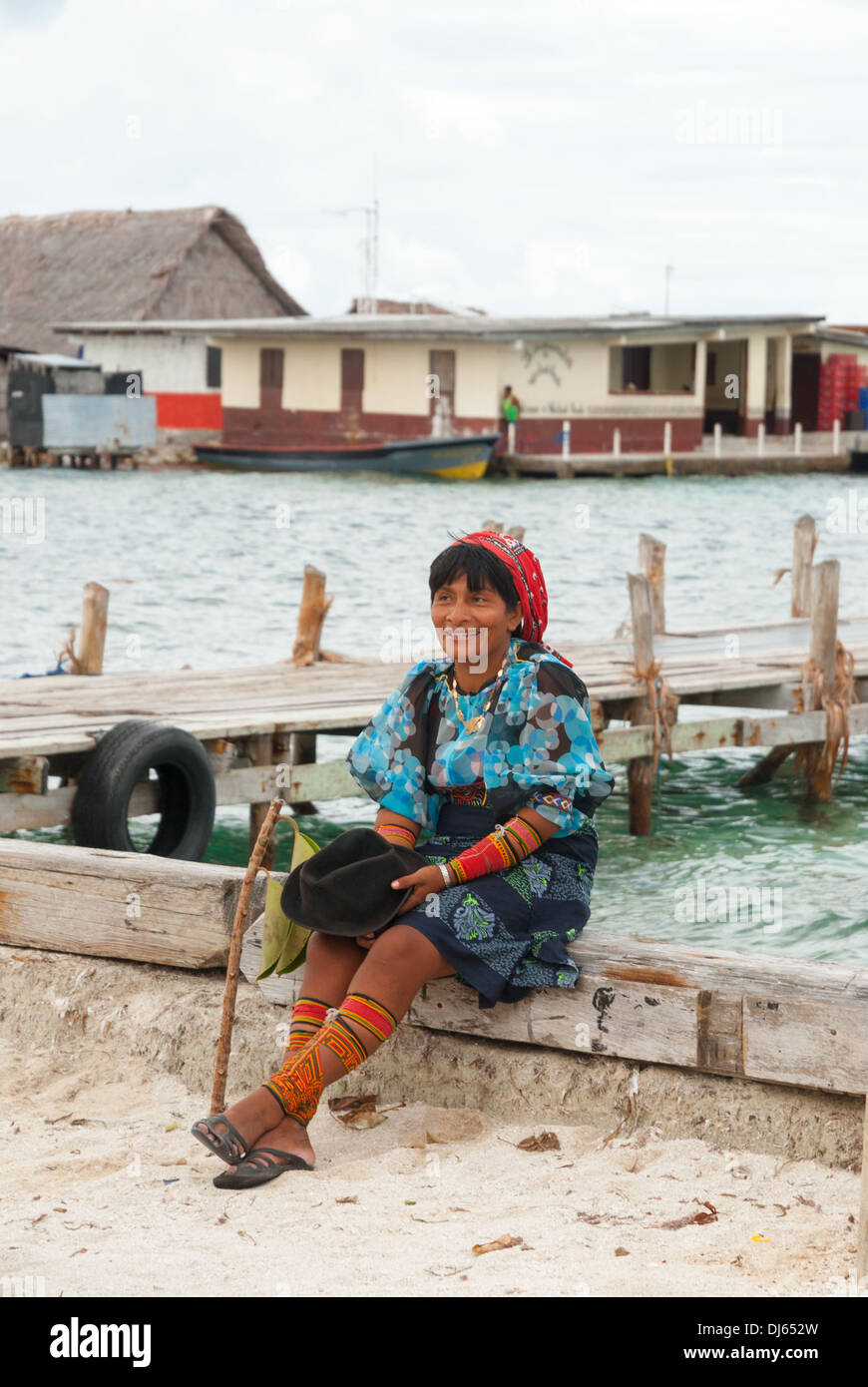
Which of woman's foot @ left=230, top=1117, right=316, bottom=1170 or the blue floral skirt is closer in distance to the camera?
woman's foot @ left=230, top=1117, right=316, bottom=1170

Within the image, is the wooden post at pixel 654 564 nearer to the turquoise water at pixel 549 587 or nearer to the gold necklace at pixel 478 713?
the turquoise water at pixel 549 587

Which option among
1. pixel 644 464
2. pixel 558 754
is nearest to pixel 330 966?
pixel 558 754

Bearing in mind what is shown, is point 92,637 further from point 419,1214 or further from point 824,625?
point 419,1214

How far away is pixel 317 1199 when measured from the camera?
374 centimetres

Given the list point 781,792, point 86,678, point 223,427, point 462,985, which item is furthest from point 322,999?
point 223,427

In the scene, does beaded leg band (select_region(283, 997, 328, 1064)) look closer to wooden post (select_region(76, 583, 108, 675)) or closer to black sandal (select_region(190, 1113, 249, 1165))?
black sandal (select_region(190, 1113, 249, 1165))

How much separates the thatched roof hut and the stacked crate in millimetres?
15354

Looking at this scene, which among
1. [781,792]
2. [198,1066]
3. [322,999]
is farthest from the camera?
[781,792]

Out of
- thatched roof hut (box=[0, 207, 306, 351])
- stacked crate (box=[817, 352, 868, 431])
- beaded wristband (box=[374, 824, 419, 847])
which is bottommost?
beaded wristband (box=[374, 824, 419, 847])

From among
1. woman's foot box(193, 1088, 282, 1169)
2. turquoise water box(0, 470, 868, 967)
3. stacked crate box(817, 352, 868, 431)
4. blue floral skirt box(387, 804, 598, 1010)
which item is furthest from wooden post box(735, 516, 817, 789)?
stacked crate box(817, 352, 868, 431)

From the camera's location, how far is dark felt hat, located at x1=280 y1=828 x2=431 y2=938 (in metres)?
3.93

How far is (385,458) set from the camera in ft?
133

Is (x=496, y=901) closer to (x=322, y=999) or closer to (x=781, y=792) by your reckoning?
(x=322, y=999)

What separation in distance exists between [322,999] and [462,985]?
0.43 meters
